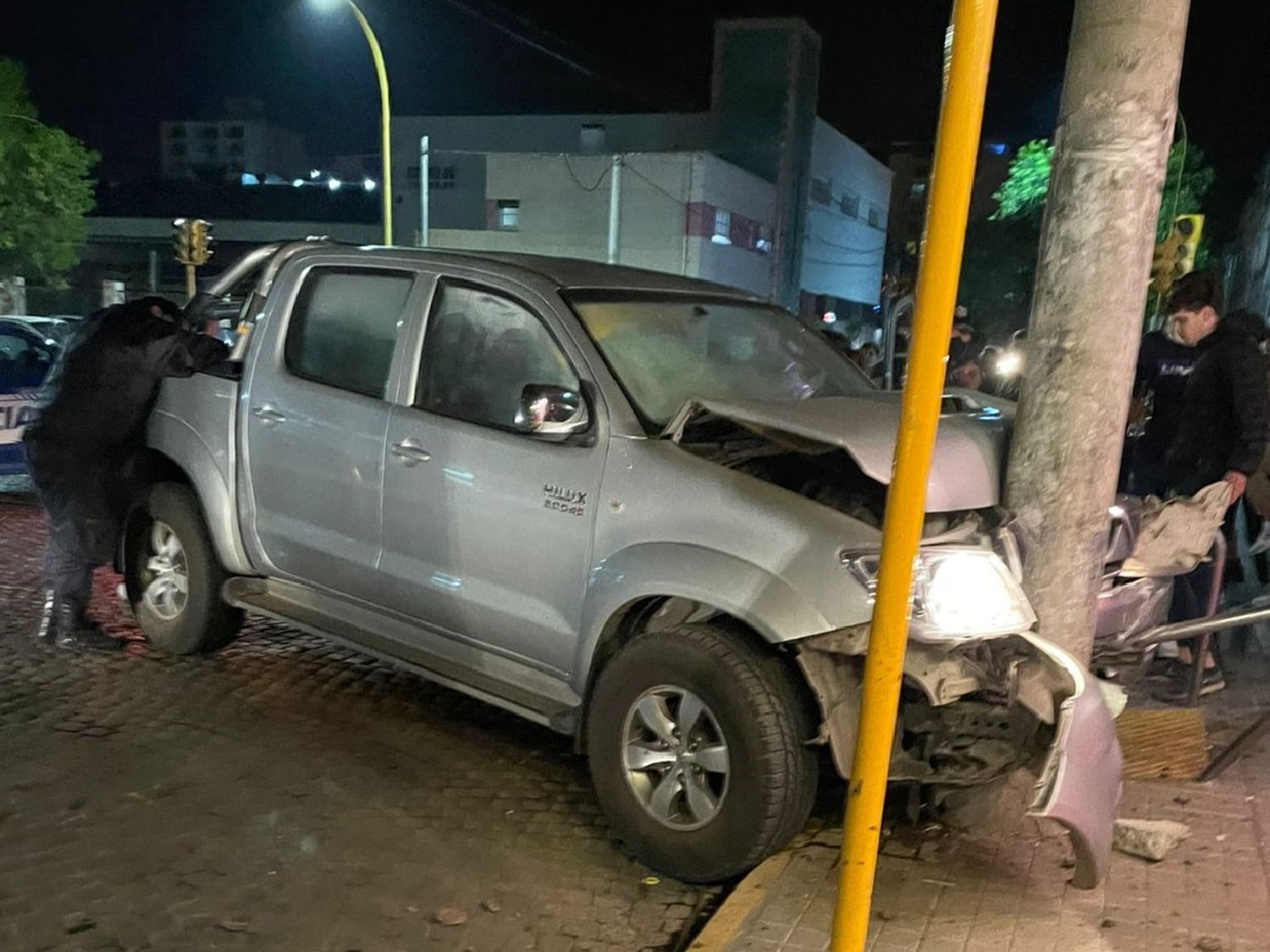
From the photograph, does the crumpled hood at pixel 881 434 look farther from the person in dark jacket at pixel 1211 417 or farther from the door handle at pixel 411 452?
the person in dark jacket at pixel 1211 417

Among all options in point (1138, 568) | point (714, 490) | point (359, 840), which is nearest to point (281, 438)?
point (359, 840)

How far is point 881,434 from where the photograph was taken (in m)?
3.50

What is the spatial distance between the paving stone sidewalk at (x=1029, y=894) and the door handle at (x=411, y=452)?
200cm

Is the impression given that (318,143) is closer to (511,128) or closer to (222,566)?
(511,128)

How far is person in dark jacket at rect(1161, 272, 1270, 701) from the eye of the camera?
207 inches

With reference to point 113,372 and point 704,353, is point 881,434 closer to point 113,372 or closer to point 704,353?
point 704,353

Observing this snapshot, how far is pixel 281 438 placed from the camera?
5.05m

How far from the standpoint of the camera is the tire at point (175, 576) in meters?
5.52

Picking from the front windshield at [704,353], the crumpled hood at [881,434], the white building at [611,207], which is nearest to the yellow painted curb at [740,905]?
the crumpled hood at [881,434]

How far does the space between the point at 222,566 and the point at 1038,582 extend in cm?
378

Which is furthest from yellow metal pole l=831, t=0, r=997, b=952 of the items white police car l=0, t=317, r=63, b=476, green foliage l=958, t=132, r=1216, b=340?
green foliage l=958, t=132, r=1216, b=340

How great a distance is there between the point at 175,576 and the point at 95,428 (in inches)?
32.4

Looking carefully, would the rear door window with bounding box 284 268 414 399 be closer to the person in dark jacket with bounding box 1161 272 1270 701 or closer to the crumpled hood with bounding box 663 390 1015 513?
the crumpled hood with bounding box 663 390 1015 513

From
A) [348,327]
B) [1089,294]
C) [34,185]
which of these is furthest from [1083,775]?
[34,185]
